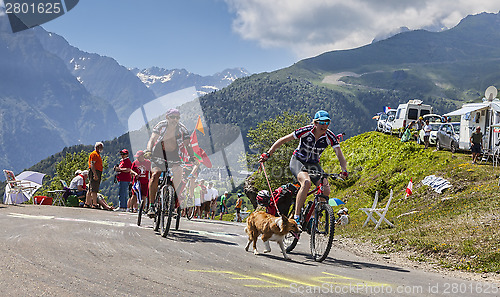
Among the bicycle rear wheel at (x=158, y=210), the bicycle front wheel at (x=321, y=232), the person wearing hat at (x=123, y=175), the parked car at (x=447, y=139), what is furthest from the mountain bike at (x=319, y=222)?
the parked car at (x=447, y=139)

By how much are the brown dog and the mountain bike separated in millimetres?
322

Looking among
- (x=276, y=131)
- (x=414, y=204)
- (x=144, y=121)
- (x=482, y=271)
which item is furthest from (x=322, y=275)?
(x=276, y=131)

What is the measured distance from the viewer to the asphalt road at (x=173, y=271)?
448 cm

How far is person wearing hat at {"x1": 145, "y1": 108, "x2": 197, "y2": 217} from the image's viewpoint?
893 centimetres

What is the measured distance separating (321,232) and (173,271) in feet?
9.89

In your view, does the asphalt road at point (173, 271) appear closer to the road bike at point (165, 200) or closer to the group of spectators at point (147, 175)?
the road bike at point (165, 200)

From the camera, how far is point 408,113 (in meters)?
37.8

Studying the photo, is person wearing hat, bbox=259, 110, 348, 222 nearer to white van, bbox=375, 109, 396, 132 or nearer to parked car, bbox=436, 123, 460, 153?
parked car, bbox=436, 123, 460, 153

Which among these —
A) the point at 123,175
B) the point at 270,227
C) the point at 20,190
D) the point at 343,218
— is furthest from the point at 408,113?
the point at 270,227

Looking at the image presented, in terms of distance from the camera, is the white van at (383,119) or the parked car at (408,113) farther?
the white van at (383,119)

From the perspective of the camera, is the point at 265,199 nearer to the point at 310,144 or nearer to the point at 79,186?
the point at 310,144

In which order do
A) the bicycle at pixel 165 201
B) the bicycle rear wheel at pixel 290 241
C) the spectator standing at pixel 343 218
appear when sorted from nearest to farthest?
the bicycle rear wheel at pixel 290 241 < the bicycle at pixel 165 201 < the spectator standing at pixel 343 218

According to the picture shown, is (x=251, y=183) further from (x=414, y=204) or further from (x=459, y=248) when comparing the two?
(x=459, y=248)

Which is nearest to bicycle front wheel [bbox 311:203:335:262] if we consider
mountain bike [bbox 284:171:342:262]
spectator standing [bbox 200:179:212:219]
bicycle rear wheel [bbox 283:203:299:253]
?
mountain bike [bbox 284:171:342:262]
